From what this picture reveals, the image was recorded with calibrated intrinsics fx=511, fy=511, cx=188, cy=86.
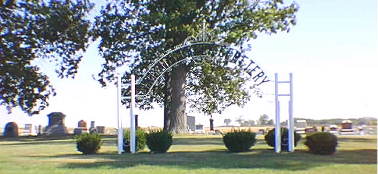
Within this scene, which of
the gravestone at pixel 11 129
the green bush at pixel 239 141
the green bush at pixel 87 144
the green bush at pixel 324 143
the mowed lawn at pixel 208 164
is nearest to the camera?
the mowed lawn at pixel 208 164

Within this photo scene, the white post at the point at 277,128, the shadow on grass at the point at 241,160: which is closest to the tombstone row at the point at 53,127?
the white post at the point at 277,128

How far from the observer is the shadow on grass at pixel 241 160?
1521 centimetres

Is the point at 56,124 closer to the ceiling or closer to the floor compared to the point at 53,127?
closer to the ceiling

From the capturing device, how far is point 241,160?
16422 millimetres

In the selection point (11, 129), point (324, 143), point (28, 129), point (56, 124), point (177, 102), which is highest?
→ point (177, 102)

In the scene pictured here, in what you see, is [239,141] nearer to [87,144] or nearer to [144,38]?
[87,144]

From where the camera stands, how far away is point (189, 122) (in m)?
44.8

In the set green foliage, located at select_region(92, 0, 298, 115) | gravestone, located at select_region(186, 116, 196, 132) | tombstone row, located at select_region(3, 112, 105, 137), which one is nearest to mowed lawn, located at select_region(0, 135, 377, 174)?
green foliage, located at select_region(92, 0, 298, 115)

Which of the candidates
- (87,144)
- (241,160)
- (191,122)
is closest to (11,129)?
(191,122)

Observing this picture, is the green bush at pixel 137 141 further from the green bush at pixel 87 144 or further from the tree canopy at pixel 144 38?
the tree canopy at pixel 144 38

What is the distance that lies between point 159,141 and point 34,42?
20.7m

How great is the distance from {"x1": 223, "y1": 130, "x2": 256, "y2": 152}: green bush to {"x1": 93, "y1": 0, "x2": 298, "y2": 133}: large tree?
12.4 meters

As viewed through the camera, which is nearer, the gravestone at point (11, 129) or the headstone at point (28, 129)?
the gravestone at point (11, 129)

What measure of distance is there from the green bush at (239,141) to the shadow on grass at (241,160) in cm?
66
